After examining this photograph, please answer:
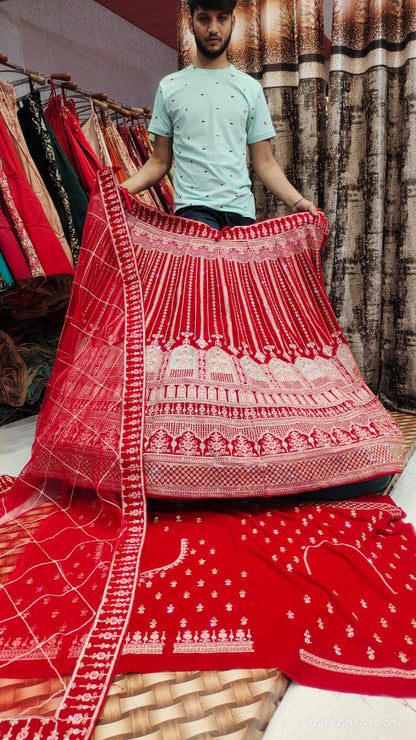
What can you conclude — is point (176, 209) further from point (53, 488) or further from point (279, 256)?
point (53, 488)

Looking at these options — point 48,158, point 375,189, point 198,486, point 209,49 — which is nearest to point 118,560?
point 198,486

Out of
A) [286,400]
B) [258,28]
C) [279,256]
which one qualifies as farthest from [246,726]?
[258,28]

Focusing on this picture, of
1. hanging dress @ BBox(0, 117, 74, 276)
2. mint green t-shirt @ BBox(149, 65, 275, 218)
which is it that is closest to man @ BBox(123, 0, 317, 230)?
mint green t-shirt @ BBox(149, 65, 275, 218)

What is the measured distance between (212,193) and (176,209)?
145 millimetres

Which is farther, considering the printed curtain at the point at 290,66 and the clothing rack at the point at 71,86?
the printed curtain at the point at 290,66

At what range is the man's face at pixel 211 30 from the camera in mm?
1627

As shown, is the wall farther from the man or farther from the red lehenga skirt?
the red lehenga skirt

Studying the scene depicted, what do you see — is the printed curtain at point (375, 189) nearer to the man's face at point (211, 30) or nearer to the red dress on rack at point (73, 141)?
the man's face at point (211, 30)

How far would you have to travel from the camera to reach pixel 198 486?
3.86 ft

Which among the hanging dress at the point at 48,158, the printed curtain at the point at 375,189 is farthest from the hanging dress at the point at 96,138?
the printed curtain at the point at 375,189

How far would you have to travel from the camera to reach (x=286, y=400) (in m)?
1.36

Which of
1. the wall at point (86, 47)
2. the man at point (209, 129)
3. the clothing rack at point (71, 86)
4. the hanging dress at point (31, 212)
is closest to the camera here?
the man at point (209, 129)

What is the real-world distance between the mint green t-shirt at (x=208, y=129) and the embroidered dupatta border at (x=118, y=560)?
342mm

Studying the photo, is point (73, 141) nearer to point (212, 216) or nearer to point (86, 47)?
point (212, 216)
